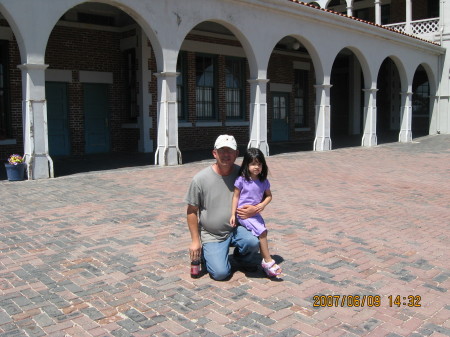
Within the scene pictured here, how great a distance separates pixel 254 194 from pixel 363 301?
1.24 m

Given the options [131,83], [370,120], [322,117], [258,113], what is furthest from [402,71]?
[131,83]

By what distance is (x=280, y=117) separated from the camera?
21.0 m

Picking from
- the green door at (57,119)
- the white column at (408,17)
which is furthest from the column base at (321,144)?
the white column at (408,17)

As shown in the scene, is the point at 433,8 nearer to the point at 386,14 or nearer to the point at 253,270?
the point at 386,14

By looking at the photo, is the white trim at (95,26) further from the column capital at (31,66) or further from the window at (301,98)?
the window at (301,98)

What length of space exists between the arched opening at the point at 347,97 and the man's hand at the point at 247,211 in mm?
21430

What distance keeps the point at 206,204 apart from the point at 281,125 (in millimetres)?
17304

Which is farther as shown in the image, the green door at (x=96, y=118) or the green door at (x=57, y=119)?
the green door at (x=96, y=118)

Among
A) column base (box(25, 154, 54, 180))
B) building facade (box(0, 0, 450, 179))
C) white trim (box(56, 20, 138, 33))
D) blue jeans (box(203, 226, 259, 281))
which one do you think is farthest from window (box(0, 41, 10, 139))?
blue jeans (box(203, 226, 259, 281))

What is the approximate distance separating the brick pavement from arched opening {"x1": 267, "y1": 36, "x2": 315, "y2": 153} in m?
12.2

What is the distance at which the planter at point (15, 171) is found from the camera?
30.4ft

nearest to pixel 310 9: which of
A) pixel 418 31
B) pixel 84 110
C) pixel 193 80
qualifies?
pixel 193 80

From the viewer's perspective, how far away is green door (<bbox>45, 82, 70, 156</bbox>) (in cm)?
1388

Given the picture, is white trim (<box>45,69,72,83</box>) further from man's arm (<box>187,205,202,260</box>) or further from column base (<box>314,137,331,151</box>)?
man's arm (<box>187,205,202,260</box>)
